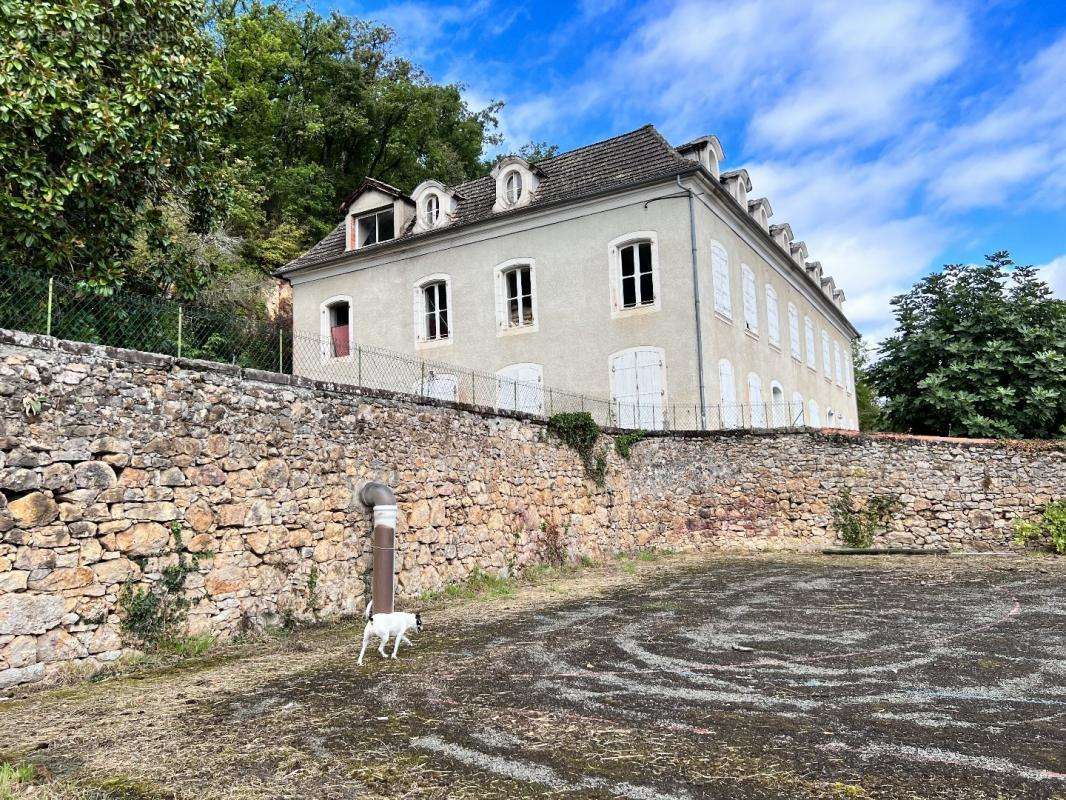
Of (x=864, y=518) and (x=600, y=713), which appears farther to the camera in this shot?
(x=864, y=518)

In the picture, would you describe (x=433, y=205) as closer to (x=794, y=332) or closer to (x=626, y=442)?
(x=626, y=442)

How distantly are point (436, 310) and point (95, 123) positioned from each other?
38.7ft

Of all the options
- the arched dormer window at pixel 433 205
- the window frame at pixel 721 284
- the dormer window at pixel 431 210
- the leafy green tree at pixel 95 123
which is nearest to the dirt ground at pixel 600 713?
the leafy green tree at pixel 95 123

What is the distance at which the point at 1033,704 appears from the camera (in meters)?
4.19

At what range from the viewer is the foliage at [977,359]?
16.4 meters

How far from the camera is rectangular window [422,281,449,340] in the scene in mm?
19844

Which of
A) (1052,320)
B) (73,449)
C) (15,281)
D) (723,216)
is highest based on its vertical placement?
(723,216)

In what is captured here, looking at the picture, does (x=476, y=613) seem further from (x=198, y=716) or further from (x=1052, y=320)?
(x=1052, y=320)

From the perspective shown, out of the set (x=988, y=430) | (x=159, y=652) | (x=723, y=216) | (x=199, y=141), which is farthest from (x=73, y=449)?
(x=988, y=430)

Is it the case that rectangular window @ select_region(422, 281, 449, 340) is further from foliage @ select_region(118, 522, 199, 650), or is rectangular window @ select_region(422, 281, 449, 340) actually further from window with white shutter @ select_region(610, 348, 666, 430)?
foliage @ select_region(118, 522, 199, 650)

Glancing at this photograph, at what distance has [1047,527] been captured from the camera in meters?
13.1

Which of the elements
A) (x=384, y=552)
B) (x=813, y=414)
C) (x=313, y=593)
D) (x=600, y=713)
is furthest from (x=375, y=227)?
(x=600, y=713)

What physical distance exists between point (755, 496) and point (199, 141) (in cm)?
1148

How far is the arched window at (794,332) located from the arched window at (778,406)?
6.44ft
